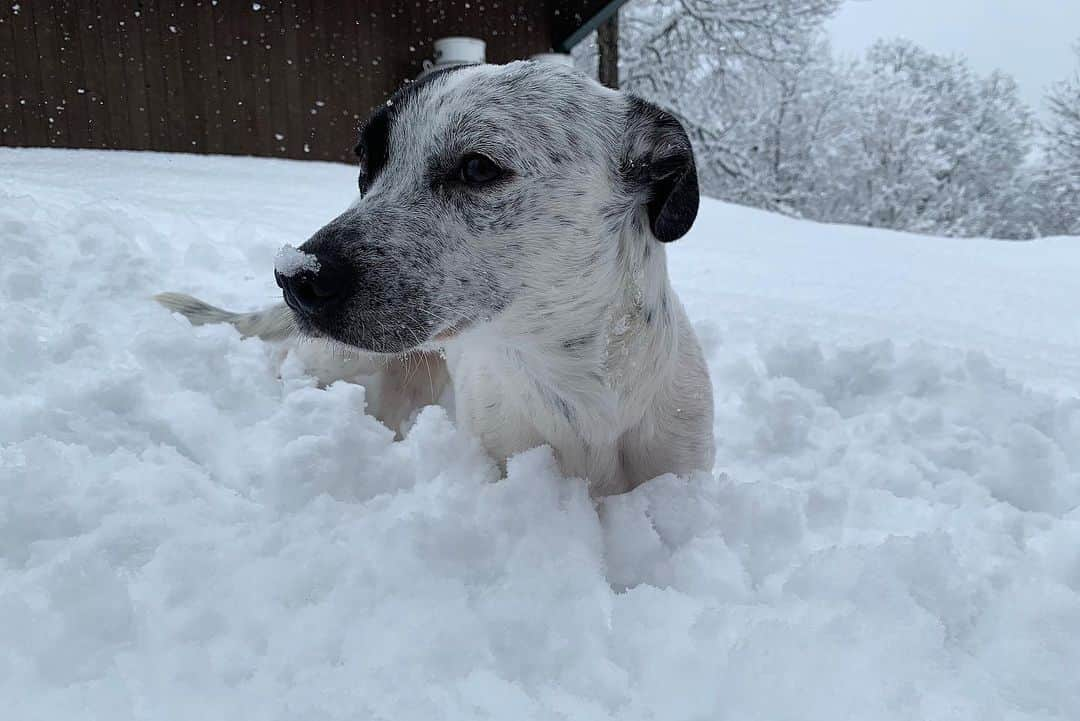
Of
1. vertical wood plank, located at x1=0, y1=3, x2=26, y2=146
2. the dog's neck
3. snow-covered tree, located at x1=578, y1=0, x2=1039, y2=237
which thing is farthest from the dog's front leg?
snow-covered tree, located at x1=578, y1=0, x2=1039, y2=237

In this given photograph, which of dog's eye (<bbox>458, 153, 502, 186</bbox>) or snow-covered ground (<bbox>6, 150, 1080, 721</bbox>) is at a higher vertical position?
dog's eye (<bbox>458, 153, 502, 186</bbox>)

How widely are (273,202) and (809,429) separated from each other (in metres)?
4.59

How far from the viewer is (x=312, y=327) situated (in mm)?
1793

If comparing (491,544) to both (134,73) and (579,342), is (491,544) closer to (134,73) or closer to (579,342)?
(579,342)

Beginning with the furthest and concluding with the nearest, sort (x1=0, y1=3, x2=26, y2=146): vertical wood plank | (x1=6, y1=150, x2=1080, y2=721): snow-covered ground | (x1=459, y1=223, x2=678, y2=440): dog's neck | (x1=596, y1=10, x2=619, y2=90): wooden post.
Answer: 1. (x1=596, y1=10, x2=619, y2=90): wooden post
2. (x1=0, y1=3, x2=26, y2=146): vertical wood plank
3. (x1=459, y1=223, x2=678, y2=440): dog's neck
4. (x1=6, y1=150, x2=1080, y2=721): snow-covered ground

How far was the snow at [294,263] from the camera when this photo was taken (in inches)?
66.9

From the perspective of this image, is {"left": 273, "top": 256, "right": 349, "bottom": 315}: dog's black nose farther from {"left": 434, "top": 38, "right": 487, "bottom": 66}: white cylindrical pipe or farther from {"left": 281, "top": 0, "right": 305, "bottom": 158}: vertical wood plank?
{"left": 281, "top": 0, "right": 305, "bottom": 158}: vertical wood plank

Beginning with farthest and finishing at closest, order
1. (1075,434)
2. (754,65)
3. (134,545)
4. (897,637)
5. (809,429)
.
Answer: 1. (754,65)
2. (809,429)
3. (1075,434)
4. (134,545)
5. (897,637)

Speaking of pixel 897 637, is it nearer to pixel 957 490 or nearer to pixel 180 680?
pixel 957 490

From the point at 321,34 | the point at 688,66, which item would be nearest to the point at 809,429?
the point at 321,34

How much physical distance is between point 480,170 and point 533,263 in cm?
26

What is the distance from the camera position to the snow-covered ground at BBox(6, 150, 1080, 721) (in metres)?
1.36

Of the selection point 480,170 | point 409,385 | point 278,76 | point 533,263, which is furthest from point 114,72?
point 533,263

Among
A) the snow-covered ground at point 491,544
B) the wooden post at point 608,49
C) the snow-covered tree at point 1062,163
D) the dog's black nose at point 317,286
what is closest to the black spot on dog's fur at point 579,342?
the snow-covered ground at point 491,544
